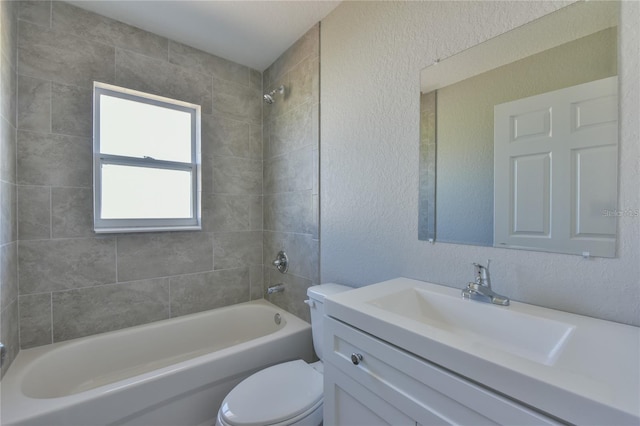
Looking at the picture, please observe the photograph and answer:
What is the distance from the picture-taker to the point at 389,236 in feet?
4.70

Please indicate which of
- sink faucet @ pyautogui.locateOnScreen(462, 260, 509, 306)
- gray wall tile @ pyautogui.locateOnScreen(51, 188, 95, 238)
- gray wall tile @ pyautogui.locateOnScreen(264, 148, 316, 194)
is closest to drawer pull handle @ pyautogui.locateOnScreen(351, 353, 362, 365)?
sink faucet @ pyautogui.locateOnScreen(462, 260, 509, 306)

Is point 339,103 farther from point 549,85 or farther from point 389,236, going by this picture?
point 549,85

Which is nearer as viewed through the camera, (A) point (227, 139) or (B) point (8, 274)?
(B) point (8, 274)

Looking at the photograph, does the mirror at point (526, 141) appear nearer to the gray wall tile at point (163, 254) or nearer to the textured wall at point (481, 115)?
the textured wall at point (481, 115)

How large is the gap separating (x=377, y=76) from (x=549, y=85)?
2.60 feet

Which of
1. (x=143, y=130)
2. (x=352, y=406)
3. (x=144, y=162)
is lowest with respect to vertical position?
(x=352, y=406)

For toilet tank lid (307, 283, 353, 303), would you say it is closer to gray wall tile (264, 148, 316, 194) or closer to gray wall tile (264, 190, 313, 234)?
gray wall tile (264, 190, 313, 234)

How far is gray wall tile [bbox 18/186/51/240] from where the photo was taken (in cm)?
159

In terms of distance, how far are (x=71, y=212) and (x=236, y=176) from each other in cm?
112

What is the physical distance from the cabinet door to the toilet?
0.20 meters

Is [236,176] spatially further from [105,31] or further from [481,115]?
[481,115]

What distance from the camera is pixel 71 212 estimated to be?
173 cm

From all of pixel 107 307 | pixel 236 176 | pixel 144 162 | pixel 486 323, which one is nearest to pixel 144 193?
pixel 144 162

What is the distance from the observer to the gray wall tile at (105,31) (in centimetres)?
170
